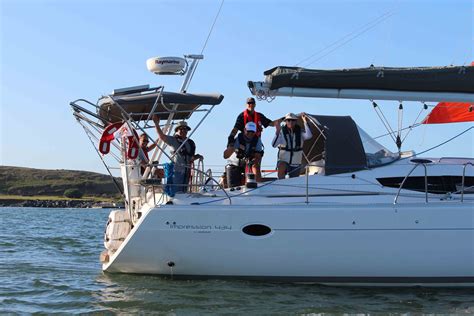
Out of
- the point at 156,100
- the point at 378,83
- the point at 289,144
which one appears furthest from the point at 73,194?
the point at 378,83

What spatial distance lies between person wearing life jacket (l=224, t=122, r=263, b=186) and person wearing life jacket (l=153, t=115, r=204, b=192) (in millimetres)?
565

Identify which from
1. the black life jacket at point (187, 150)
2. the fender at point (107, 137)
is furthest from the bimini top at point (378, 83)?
the fender at point (107, 137)

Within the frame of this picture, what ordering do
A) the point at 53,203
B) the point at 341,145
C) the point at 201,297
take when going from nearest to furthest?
the point at 201,297, the point at 341,145, the point at 53,203

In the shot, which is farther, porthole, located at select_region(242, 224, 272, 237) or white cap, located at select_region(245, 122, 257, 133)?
white cap, located at select_region(245, 122, 257, 133)

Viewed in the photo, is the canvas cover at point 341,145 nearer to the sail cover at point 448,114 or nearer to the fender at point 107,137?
the sail cover at point 448,114

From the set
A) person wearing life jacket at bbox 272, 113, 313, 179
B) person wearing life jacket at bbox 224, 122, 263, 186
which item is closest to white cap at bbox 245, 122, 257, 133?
person wearing life jacket at bbox 224, 122, 263, 186

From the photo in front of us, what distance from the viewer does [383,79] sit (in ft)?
30.2

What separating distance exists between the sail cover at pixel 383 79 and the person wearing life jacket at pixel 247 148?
0.74 meters

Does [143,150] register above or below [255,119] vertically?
below

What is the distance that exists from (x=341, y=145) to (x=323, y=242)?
1.67m

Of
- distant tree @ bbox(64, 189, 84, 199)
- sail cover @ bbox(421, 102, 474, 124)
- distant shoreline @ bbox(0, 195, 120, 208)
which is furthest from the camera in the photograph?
distant tree @ bbox(64, 189, 84, 199)

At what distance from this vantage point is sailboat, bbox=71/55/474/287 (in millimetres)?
8312

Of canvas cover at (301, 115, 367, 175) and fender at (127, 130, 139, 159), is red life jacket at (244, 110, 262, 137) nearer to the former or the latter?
canvas cover at (301, 115, 367, 175)

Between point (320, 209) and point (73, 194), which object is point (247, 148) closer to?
point (320, 209)
